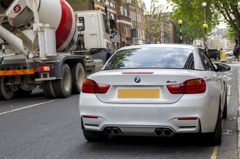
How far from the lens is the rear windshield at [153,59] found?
528 cm

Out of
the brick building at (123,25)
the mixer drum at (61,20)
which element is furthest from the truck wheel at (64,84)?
the brick building at (123,25)

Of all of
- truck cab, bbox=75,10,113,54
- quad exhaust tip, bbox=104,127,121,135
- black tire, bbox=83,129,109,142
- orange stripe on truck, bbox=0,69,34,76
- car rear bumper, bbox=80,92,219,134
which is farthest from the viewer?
truck cab, bbox=75,10,113,54

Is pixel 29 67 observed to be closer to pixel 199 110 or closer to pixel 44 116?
pixel 44 116

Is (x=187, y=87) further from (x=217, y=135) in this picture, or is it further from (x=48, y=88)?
(x=48, y=88)

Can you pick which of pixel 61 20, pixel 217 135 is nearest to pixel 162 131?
pixel 217 135

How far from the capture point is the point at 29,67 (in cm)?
1137

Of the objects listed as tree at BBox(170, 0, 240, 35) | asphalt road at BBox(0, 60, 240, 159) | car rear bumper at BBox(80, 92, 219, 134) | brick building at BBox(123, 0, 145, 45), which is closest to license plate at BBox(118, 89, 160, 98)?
car rear bumper at BBox(80, 92, 219, 134)

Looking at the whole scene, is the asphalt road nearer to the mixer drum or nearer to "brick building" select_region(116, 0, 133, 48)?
the mixer drum

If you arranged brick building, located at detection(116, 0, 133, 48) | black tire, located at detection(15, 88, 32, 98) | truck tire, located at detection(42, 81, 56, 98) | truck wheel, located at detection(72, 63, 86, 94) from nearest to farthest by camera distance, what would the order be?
1. truck tire, located at detection(42, 81, 56, 98)
2. truck wheel, located at detection(72, 63, 86, 94)
3. black tire, located at detection(15, 88, 32, 98)
4. brick building, located at detection(116, 0, 133, 48)

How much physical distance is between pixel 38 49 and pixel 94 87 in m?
6.57

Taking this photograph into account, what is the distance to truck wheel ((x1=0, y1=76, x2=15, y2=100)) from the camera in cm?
1236

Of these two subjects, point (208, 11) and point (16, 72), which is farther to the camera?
point (208, 11)

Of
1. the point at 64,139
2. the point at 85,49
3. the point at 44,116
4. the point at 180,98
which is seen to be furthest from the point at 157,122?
the point at 85,49

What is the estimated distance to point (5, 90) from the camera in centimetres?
1261
